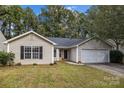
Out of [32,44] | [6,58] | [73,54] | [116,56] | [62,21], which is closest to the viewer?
[6,58]

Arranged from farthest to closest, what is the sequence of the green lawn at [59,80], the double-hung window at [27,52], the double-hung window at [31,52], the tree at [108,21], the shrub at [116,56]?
the shrub at [116,56] → the double-hung window at [27,52] → the double-hung window at [31,52] → the tree at [108,21] → the green lawn at [59,80]

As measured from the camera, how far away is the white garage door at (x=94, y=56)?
25242 mm

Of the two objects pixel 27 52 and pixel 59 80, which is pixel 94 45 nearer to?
pixel 27 52

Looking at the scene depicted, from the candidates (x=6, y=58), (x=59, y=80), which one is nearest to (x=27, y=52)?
(x=6, y=58)

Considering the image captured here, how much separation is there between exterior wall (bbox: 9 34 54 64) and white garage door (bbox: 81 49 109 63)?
520 centimetres

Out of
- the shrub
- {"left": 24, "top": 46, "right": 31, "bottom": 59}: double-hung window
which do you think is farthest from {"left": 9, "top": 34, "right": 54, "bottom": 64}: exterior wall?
the shrub

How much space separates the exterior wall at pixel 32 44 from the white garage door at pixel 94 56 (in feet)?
17.1

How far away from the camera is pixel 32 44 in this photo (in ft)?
69.7

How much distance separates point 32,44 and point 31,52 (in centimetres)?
80

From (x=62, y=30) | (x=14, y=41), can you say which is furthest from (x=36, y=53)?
(x=62, y=30)

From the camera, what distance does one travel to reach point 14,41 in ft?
68.3

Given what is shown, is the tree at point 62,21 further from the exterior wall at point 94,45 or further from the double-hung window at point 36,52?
the double-hung window at point 36,52

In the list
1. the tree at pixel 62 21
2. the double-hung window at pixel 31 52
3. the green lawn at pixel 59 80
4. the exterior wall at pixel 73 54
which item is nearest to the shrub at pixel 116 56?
the exterior wall at pixel 73 54

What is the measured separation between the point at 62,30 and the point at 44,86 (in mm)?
31887
